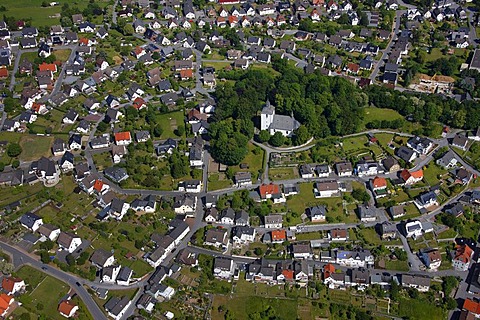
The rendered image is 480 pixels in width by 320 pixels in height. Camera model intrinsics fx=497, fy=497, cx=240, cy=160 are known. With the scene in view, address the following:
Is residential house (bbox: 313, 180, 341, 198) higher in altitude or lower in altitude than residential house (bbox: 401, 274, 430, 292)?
higher

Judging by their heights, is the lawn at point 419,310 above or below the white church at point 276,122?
below

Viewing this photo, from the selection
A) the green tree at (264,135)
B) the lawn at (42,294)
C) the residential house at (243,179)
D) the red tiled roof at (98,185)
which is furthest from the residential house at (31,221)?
the green tree at (264,135)

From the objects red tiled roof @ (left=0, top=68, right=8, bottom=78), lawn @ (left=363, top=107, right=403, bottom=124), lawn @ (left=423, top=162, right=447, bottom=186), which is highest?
red tiled roof @ (left=0, top=68, right=8, bottom=78)

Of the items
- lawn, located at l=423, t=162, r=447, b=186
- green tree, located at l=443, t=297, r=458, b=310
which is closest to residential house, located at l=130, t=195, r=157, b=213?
green tree, located at l=443, t=297, r=458, b=310

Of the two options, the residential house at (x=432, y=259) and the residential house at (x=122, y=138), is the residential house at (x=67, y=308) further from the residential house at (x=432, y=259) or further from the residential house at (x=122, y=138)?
the residential house at (x=432, y=259)

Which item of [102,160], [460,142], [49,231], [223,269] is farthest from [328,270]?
[102,160]

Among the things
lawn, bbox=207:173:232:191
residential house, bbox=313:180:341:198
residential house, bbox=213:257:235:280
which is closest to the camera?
residential house, bbox=213:257:235:280

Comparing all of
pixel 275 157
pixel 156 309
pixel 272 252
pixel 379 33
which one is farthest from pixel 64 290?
pixel 379 33

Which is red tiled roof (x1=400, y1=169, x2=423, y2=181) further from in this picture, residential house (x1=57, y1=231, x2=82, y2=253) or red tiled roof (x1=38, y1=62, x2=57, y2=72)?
red tiled roof (x1=38, y1=62, x2=57, y2=72)

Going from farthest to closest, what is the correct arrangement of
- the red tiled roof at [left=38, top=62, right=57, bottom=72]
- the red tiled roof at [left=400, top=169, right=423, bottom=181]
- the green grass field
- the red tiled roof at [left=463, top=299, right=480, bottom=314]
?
the red tiled roof at [left=38, top=62, right=57, bottom=72]
the red tiled roof at [left=400, top=169, right=423, bottom=181]
the green grass field
the red tiled roof at [left=463, top=299, right=480, bottom=314]
